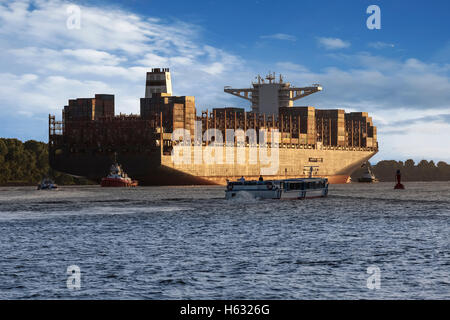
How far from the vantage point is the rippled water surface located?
2473 cm

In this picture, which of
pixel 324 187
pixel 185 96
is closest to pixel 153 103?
pixel 185 96

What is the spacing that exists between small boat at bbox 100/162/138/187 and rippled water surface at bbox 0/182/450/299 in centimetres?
8734

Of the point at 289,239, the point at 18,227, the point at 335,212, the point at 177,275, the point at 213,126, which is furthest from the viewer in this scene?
the point at 213,126

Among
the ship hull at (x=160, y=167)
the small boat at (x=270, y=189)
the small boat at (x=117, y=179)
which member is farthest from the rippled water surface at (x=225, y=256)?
the ship hull at (x=160, y=167)

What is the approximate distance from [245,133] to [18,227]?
137699mm

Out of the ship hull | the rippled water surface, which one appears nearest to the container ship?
the ship hull

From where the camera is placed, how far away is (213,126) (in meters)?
178

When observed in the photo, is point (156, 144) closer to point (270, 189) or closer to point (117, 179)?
point (117, 179)

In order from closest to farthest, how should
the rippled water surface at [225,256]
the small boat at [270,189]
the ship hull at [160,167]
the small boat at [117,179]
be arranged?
the rippled water surface at [225,256]
the small boat at [270,189]
the small boat at [117,179]
the ship hull at [160,167]

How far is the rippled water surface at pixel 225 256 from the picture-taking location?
24734 millimetres

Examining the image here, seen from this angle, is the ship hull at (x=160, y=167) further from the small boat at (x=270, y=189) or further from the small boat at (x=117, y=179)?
the small boat at (x=270, y=189)

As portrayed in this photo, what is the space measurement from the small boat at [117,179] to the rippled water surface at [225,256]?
87336 mm
